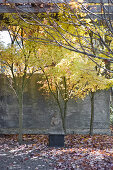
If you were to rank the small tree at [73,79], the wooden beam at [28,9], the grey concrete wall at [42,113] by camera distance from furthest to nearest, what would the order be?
the grey concrete wall at [42,113] → the small tree at [73,79] → the wooden beam at [28,9]

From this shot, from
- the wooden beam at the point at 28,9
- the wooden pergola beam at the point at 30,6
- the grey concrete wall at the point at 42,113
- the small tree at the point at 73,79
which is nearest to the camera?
the wooden pergola beam at the point at 30,6

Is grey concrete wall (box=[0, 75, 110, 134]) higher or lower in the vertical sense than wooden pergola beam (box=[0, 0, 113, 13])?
lower

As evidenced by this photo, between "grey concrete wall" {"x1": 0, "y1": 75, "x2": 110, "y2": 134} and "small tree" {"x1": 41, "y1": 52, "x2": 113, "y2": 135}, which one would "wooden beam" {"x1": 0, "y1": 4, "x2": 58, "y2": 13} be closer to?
"small tree" {"x1": 41, "y1": 52, "x2": 113, "y2": 135}

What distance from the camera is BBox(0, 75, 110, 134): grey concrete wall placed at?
10.6 meters

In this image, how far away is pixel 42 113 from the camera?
10.6 m

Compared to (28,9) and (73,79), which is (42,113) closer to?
(73,79)

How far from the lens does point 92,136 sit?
1016cm

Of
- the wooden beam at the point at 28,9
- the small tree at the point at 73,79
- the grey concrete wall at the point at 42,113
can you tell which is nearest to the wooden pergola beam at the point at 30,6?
the wooden beam at the point at 28,9

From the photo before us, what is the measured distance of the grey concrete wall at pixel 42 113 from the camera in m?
10.6

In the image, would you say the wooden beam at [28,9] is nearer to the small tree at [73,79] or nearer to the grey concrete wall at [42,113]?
the small tree at [73,79]

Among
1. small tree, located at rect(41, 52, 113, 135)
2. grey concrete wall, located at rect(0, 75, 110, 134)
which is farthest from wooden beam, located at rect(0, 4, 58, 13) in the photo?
grey concrete wall, located at rect(0, 75, 110, 134)

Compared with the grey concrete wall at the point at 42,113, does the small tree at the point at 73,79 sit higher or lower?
higher

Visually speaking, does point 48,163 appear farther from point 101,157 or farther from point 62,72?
point 62,72

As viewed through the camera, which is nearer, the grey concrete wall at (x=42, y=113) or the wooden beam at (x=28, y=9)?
the wooden beam at (x=28, y=9)
